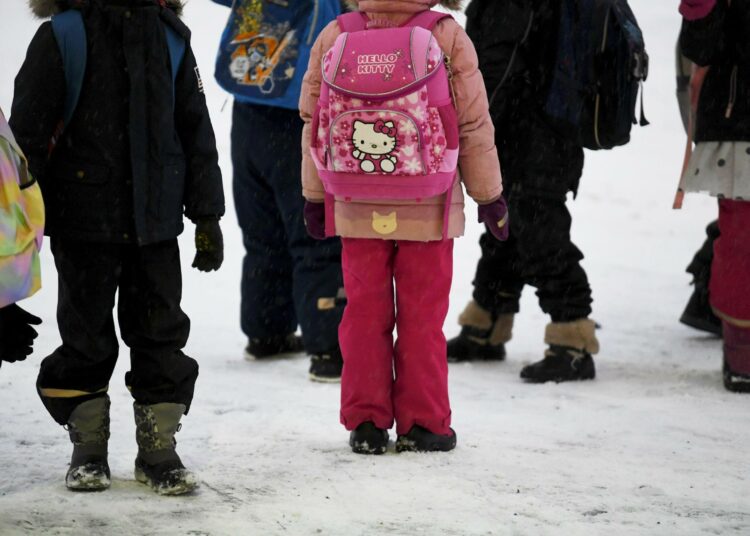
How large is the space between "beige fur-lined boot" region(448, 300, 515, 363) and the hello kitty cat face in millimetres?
2352

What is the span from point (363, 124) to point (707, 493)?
1.68 m

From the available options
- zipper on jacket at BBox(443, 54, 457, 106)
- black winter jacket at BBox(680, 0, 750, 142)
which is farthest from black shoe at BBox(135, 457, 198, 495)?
black winter jacket at BBox(680, 0, 750, 142)

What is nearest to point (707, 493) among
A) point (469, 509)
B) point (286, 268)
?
point (469, 509)

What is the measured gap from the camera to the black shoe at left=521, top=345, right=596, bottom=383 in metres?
5.34

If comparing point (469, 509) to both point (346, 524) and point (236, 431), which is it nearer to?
point (346, 524)

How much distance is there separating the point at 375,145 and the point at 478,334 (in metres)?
2.41

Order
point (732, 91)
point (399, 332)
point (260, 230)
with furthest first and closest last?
point (260, 230), point (732, 91), point (399, 332)

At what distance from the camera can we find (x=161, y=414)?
347cm

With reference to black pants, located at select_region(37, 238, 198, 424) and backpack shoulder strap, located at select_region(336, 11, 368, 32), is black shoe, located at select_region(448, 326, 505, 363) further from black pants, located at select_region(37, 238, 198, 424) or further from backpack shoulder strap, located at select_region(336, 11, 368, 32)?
black pants, located at select_region(37, 238, 198, 424)

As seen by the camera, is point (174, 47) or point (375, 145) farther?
point (375, 145)

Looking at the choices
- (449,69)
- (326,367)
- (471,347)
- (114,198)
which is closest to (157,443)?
(114,198)

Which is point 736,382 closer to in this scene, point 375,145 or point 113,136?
point 375,145

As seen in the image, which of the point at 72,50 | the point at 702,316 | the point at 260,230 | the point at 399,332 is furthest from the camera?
the point at 702,316

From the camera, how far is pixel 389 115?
3.60 m
